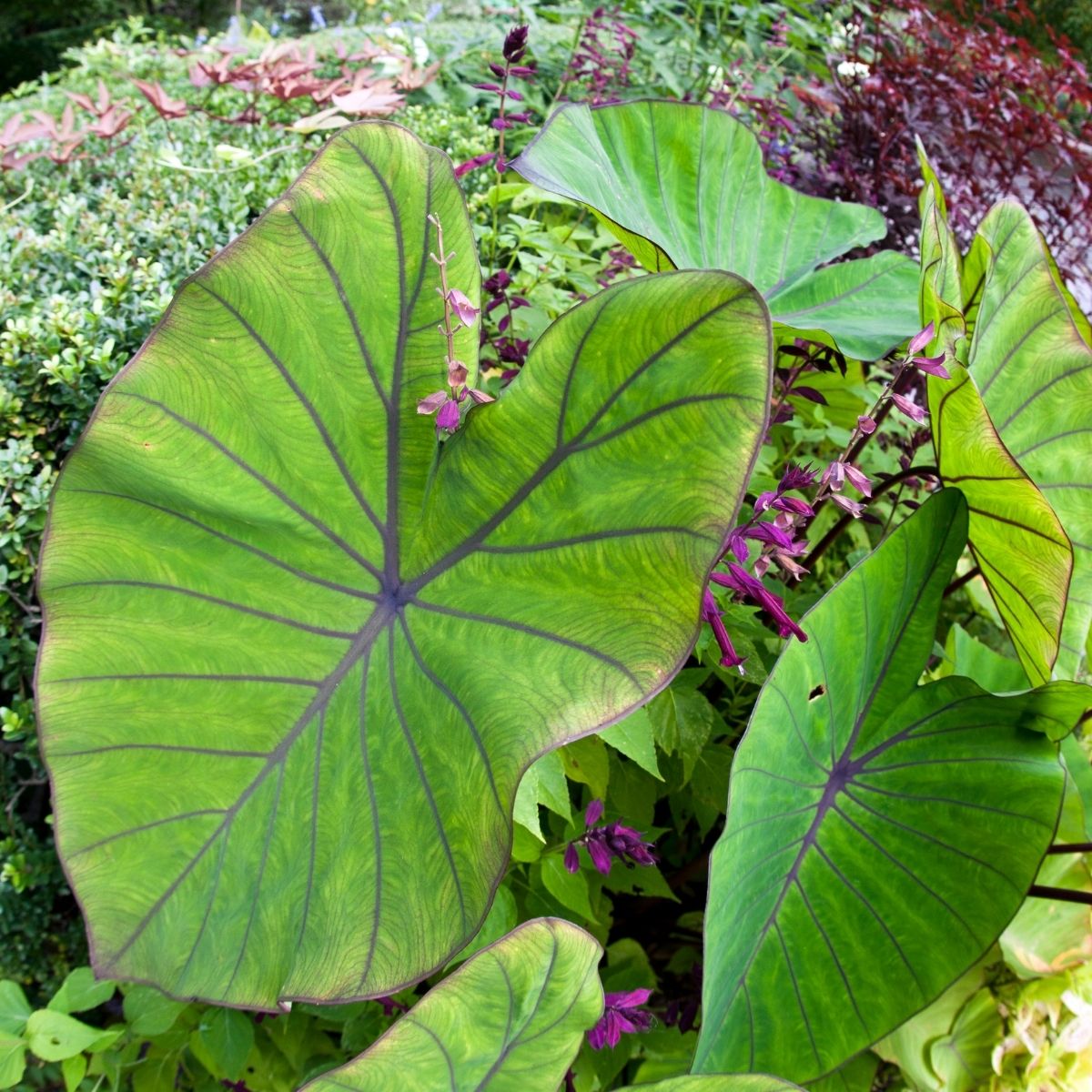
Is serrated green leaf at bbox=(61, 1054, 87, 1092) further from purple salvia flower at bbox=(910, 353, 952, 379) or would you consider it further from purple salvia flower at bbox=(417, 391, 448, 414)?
purple salvia flower at bbox=(910, 353, 952, 379)

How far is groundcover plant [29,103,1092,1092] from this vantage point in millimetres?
663

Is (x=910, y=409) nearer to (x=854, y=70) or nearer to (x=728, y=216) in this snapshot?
(x=728, y=216)

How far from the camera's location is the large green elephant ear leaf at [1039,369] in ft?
3.22

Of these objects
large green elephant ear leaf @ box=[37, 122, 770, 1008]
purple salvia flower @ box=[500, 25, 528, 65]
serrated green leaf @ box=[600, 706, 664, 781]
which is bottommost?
serrated green leaf @ box=[600, 706, 664, 781]

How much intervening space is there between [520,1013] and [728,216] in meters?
1.00

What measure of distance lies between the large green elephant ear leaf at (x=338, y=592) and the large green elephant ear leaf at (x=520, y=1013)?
0.24ft

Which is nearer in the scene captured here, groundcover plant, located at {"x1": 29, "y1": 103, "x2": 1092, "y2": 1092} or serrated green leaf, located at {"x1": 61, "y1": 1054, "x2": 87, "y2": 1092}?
groundcover plant, located at {"x1": 29, "y1": 103, "x2": 1092, "y2": 1092}

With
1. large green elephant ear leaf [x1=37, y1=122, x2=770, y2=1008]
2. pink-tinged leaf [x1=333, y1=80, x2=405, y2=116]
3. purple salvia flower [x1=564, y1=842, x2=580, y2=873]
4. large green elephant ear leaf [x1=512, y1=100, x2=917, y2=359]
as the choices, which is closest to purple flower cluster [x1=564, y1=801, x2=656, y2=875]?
purple salvia flower [x1=564, y1=842, x2=580, y2=873]

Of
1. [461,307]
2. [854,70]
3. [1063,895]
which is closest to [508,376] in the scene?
[461,307]

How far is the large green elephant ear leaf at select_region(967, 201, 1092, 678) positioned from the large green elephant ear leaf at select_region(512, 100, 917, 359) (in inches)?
5.4

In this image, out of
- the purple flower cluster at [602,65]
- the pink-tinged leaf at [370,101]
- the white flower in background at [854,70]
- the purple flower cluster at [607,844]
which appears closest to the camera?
the purple flower cluster at [607,844]

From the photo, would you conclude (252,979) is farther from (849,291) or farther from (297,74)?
(297,74)

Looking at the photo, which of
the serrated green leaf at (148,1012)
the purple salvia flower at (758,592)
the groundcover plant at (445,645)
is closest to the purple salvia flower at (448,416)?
the groundcover plant at (445,645)

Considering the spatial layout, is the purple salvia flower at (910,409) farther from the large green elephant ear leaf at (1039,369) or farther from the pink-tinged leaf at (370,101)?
the pink-tinged leaf at (370,101)
